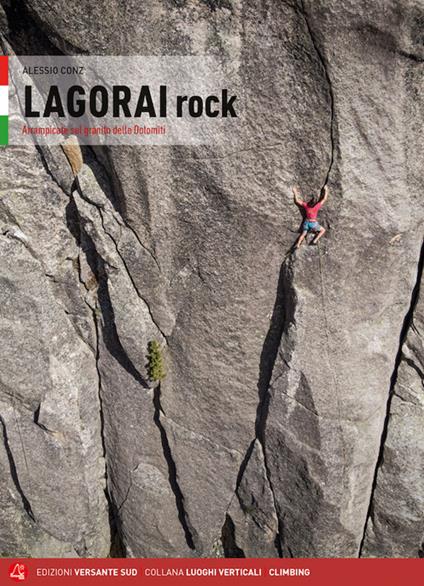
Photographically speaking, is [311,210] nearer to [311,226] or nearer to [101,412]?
[311,226]

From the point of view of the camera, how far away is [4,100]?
1001cm

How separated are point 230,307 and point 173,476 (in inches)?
225

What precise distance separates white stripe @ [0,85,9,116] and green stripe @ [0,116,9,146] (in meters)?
0.10

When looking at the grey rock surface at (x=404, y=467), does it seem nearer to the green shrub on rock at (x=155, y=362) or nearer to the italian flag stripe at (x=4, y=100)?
the green shrub on rock at (x=155, y=362)

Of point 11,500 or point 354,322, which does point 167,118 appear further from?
point 11,500

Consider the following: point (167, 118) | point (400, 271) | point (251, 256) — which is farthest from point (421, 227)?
point (167, 118)

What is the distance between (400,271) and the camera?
1022 cm

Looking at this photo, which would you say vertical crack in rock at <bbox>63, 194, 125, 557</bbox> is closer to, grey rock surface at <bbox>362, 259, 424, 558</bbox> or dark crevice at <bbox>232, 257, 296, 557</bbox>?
dark crevice at <bbox>232, 257, 296, 557</bbox>

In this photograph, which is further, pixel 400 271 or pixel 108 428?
pixel 108 428

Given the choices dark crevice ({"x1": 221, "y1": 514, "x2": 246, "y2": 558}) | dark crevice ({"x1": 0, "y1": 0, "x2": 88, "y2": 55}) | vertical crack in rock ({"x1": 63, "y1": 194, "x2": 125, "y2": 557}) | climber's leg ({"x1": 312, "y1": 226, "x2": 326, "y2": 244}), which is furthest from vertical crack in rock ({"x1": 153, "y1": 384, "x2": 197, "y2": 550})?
dark crevice ({"x1": 0, "y1": 0, "x2": 88, "y2": 55})

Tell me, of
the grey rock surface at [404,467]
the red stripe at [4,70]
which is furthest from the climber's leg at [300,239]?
the red stripe at [4,70]

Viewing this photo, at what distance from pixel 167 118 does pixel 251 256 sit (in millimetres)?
3153

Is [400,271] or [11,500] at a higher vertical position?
[400,271]

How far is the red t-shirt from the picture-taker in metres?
9.20
